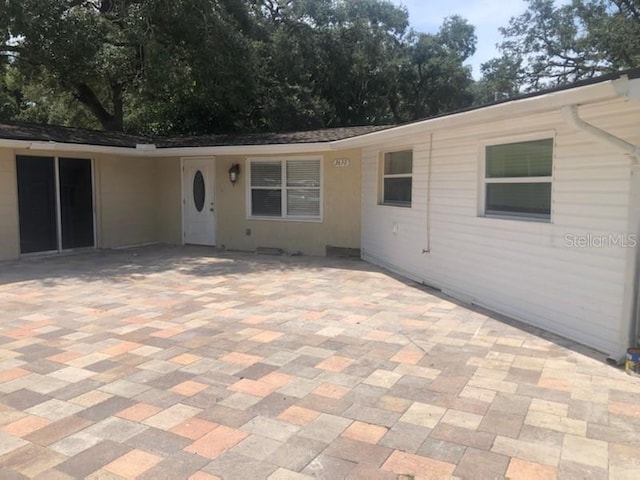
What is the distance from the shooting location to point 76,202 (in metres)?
10.8

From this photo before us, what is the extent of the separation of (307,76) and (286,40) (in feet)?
4.87

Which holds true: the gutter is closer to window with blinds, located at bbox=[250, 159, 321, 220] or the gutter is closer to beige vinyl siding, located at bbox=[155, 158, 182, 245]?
window with blinds, located at bbox=[250, 159, 321, 220]

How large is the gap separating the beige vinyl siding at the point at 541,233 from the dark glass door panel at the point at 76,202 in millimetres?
7051

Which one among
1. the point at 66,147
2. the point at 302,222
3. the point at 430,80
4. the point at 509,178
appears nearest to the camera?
the point at 509,178

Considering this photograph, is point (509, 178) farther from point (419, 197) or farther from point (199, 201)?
point (199, 201)

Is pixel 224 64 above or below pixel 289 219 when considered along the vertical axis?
above

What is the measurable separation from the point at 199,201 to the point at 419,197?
6.06 meters

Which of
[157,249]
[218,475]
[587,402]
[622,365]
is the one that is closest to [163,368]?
[218,475]

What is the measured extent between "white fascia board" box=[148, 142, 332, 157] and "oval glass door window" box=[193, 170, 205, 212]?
546 mm

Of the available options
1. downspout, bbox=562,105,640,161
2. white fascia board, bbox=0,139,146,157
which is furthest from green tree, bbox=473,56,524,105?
downspout, bbox=562,105,640,161

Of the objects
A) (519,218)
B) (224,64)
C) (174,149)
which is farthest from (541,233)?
(224,64)

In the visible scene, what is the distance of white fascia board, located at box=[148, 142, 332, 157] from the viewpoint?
9.97 meters

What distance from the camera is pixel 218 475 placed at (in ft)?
8.62

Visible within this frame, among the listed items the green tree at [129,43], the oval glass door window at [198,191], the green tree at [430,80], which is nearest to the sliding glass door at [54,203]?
the oval glass door window at [198,191]
